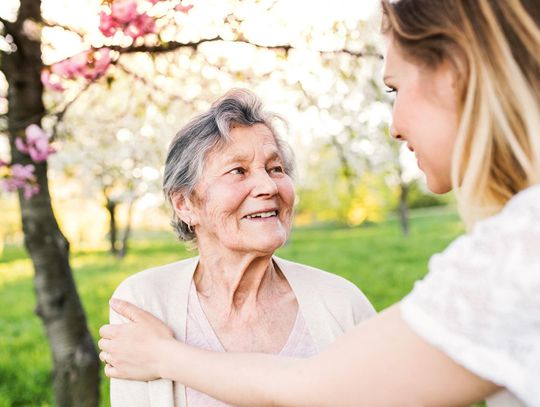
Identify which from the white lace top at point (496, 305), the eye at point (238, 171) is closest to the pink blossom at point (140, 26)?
the eye at point (238, 171)

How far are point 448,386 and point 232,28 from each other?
256 centimetres

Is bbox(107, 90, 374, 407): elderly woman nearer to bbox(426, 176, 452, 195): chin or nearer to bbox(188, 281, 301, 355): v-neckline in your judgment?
bbox(188, 281, 301, 355): v-neckline

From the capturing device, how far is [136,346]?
1.93m

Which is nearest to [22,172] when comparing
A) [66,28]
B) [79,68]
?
[79,68]

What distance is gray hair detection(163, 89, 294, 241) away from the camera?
2566 millimetres

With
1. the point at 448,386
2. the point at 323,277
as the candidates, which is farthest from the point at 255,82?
the point at 448,386

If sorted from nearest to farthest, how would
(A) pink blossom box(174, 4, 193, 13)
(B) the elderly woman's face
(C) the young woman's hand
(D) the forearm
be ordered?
(D) the forearm, (C) the young woman's hand, (B) the elderly woman's face, (A) pink blossom box(174, 4, 193, 13)

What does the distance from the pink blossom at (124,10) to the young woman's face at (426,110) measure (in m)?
2.03

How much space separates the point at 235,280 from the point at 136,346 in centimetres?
75

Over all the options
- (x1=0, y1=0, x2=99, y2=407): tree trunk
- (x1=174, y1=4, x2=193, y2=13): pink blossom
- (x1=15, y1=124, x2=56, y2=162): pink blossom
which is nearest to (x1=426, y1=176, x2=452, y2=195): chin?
(x1=174, y1=4, x2=193, y2=13): pink blossom

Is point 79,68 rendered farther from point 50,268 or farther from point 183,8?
point 50,268

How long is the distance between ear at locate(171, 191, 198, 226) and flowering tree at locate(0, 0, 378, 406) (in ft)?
3.45

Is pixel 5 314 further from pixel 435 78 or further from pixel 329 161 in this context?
pixel 329 161

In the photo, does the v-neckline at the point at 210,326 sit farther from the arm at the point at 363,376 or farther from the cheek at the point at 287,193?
the arm at the point at 363,376
